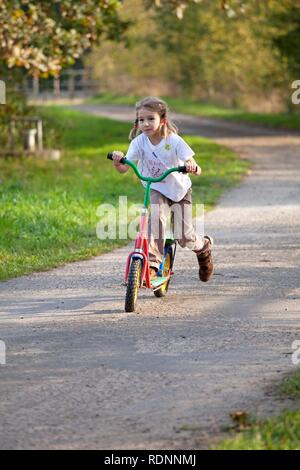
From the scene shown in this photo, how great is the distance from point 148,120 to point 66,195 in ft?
26.5

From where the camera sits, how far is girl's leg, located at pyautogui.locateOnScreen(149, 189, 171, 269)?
9.36 meters

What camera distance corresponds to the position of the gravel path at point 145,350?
6.12m

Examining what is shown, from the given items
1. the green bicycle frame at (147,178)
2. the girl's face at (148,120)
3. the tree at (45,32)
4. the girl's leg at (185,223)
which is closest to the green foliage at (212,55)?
the tree at (45,32)

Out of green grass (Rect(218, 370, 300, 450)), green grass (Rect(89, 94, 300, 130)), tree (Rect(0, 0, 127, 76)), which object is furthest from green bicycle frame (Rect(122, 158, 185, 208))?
green grass (Rect(89, 94, 300, 130))

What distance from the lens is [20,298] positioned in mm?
9688

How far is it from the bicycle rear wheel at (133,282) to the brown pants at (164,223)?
44cm

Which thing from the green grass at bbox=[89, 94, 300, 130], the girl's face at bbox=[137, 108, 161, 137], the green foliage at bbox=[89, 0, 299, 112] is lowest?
the girl's face at bbox=[137, 108, 161, 137]

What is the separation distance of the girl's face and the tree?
10.9 m

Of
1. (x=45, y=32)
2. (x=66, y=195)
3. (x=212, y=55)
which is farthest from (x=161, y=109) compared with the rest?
(x=212, y=55)

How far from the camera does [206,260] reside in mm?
9992

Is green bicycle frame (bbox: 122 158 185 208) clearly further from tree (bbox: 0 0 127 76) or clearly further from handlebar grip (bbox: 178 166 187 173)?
tree (bbox: 0 0 127 76)
